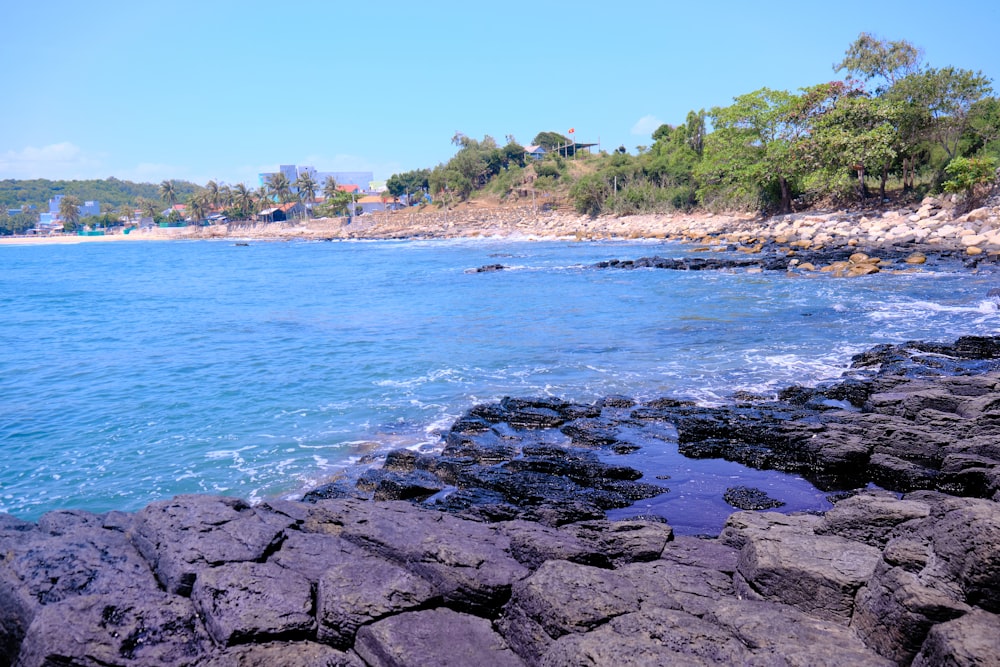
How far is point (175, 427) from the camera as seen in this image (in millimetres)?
11117

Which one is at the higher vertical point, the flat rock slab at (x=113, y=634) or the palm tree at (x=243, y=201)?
the palm tree at (x=243, y=201)

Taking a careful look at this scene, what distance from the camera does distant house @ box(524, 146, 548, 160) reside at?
96113 mm

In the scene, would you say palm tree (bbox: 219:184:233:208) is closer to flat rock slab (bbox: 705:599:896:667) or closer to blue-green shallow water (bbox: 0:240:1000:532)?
blue-green shallow water (bbox: 0:240:1000:532)

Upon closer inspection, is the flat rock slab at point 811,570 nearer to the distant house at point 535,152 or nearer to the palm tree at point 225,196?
the distant house at point 535,152

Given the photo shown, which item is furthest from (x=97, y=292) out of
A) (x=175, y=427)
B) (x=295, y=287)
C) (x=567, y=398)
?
(x=567, y=398)

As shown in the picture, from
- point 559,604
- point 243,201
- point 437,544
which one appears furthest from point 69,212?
point 559,604

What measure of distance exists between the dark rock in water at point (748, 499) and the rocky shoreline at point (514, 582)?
5cm

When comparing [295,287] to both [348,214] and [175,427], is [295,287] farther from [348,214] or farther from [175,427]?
[348,214]

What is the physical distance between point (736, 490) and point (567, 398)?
4.51m

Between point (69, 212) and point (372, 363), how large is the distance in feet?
448

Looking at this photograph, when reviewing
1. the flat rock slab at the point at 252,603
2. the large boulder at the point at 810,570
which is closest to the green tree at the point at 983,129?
the large boulder at the point at 810,570

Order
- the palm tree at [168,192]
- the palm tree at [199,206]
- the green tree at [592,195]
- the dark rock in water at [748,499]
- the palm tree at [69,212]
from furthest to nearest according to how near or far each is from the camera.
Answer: the palm tree at [168,192] < the palm tree at [69,212] < the palm tree at [199,206] < the green tree at [592,195] < the dark rock in water at [748,499]

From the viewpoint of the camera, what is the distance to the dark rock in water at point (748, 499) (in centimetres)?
686

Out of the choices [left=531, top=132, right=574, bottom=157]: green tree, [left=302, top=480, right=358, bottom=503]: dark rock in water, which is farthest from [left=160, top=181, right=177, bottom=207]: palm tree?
[left=302, top=480, right=358, bottom=503]: dark rock in water
